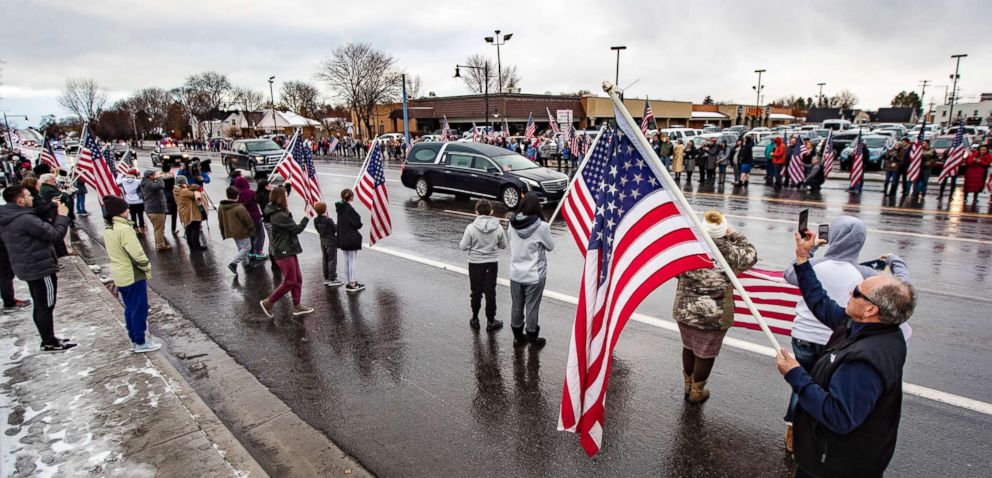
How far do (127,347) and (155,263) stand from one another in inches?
193

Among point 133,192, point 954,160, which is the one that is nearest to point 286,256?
point 133,192

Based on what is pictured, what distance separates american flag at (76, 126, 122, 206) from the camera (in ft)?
39.5

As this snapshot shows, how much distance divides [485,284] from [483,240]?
0.54m

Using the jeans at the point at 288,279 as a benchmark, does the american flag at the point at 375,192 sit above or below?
above

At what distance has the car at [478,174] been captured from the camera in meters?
15.1

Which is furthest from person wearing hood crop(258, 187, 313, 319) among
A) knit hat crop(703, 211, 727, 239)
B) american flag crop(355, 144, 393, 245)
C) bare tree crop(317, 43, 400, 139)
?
bare tree crop(317, 43, 400, 139)

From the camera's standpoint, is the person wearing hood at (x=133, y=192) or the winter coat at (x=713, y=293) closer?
the winter coat at (x=713, y=293)

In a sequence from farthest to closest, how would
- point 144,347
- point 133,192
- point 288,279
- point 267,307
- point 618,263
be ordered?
point 133,192 → point 267,307 → point 288,279 → point 144,347 → point 618,263

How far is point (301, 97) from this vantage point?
241 feet

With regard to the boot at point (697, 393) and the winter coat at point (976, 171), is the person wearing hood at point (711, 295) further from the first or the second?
the winter coat at point (976, 171)

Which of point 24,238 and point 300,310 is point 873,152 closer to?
point 300,310

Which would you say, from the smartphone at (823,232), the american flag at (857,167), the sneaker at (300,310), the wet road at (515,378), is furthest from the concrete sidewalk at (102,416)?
the american flag at (857,167)

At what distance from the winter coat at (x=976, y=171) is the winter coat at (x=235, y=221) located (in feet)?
60.7

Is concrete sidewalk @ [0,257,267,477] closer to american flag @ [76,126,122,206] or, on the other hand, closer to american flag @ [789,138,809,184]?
american flag @ [76,126,122,206]
